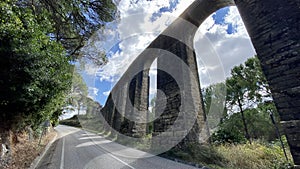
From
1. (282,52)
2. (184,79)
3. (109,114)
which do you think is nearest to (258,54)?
(282,52)

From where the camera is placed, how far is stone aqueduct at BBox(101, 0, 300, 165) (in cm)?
325

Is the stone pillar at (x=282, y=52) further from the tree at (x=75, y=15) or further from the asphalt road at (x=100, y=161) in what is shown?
the tree at (x=75, y=15)

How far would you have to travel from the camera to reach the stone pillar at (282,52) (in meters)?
3.14

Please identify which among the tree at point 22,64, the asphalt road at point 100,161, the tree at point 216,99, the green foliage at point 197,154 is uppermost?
the tree at point 216,99

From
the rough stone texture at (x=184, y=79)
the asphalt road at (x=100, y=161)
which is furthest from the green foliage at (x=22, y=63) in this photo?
the rough stone texture at (x=184, y=79)

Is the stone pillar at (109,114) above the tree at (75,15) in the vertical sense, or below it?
below

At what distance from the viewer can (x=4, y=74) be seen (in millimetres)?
3689

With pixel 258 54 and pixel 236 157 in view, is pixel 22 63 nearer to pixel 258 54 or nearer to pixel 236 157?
pixel 258 54

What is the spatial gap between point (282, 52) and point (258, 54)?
1.69ft

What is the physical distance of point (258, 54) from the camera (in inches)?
154

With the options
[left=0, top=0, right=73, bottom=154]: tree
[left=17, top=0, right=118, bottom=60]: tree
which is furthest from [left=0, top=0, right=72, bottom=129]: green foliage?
[left=17, top=0, right=118, bottom=60]: tree

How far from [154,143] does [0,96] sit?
6.11 m

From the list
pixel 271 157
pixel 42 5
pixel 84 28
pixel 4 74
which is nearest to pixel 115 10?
pixel 84 28

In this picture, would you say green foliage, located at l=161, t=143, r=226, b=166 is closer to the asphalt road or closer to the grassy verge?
the grassy verge
